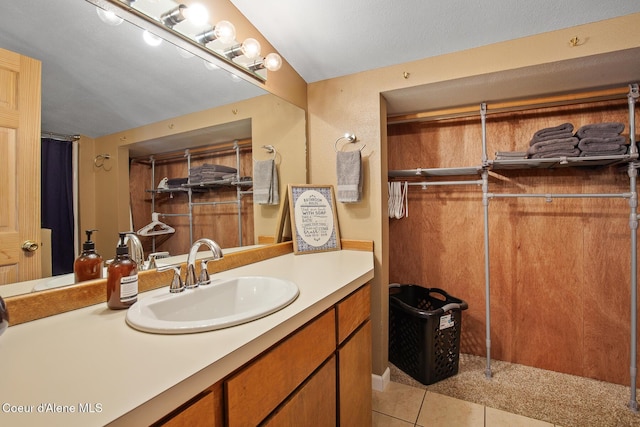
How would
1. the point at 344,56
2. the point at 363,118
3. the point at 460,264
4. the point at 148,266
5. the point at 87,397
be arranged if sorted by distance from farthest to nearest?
the point at 460,264 < the point at 363,118 < the point at 344,56 < the point at 148,266 < the point at 87,397

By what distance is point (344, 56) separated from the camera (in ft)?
5.49

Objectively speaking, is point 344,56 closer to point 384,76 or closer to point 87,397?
point 384,76

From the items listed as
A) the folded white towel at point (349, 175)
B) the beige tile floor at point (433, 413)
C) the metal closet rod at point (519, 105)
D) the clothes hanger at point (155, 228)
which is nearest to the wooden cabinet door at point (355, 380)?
the beige tile floor at point (433, 413)

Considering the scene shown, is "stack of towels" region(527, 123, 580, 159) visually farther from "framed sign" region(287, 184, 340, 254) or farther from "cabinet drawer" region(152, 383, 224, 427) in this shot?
"cabinet drawer" region(152, 383, 224, 427)

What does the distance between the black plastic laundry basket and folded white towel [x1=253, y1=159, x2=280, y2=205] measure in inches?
43.2

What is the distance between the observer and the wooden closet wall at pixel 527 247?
1.76 m

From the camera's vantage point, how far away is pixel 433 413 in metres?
1.57

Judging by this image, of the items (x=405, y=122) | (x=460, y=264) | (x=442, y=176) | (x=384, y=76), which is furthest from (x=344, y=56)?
(x=460, y=264)

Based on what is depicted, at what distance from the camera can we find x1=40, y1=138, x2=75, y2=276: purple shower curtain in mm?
848

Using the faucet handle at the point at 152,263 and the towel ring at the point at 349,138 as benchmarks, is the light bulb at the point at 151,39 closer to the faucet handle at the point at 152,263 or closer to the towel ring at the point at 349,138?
the faucet handle at the point at 152,263

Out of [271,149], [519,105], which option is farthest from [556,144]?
[271,149]

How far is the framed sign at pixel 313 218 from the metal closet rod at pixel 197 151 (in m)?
0.42

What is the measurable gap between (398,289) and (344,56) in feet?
5.50

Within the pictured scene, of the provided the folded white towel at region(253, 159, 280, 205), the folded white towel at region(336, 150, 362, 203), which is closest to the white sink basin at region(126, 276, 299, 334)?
Answer: the folded white towel at region(253, 159, 280, 205)
